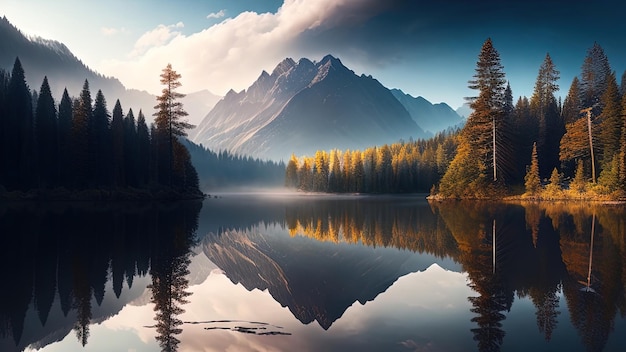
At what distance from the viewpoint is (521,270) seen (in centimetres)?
1353

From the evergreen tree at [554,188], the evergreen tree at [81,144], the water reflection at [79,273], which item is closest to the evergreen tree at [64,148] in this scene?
the evergreen tree at [81,144]

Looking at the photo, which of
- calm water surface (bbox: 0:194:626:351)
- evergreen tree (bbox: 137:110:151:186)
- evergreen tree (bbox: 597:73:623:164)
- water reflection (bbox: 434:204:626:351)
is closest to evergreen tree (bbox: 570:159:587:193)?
evergreen tree (bbox: 597:73:623:164)

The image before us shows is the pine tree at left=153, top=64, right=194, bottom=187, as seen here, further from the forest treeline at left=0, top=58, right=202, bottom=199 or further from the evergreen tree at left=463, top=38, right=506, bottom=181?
the evergreen tree at left=463, top=38, right=506, bottom=181

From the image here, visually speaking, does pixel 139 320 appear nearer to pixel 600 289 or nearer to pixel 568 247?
pixel 600 289

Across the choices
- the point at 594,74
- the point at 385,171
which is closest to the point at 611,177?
the point at 594,74

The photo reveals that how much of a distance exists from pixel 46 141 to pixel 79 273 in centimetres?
6703

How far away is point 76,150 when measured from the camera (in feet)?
216

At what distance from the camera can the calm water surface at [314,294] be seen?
26.2ft

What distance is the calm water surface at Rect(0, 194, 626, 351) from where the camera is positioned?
7992 millimetres

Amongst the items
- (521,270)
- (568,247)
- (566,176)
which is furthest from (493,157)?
(521,270)

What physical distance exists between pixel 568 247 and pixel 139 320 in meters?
18.7

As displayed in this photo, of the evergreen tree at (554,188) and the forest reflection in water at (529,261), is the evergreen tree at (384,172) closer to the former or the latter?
the evergreen tree at (554,188)

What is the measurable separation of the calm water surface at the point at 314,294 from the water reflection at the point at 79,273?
0.19 feet

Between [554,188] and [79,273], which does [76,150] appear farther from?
[554,188]
